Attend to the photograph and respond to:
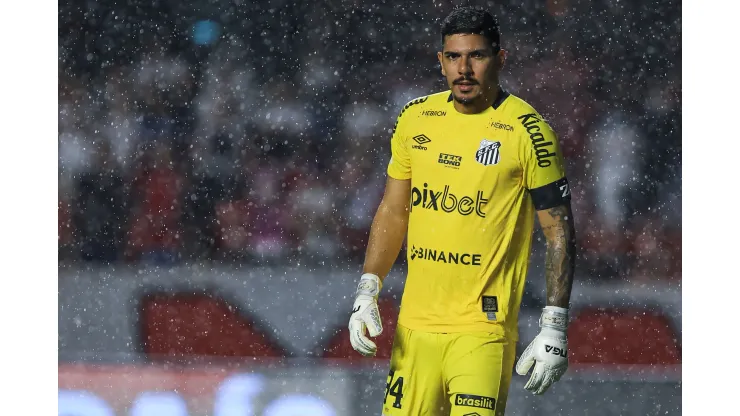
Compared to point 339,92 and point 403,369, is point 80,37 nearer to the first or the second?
point 339,92

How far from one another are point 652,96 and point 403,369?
15.6ft

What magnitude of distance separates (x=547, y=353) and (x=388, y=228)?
0.79 meters

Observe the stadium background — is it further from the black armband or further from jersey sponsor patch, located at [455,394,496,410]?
the black armband

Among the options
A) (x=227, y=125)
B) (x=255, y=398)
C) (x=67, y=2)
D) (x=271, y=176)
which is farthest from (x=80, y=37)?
(x=255, y=398)

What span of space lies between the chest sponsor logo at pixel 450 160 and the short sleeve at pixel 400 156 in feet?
0.55

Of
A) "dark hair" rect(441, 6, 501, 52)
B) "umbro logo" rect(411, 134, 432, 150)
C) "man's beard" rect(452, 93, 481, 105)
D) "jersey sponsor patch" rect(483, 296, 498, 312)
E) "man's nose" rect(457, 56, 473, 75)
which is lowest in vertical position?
"jersey sponsor patch" rect(483, 296, 498, 312)

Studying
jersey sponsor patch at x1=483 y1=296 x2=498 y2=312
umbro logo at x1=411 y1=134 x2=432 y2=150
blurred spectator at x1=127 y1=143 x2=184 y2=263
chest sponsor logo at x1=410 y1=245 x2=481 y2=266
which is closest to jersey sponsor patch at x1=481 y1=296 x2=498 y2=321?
jersey sponsor patch at x1=483 y1=296 x2=498 y2=312

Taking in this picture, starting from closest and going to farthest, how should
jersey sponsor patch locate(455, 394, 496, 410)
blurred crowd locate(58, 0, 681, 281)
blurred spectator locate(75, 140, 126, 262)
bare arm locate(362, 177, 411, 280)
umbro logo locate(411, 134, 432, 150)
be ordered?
jersey sponsor patch locate(455, 394, 496, 410) → umbro logo locate(411, 134, 432, 150) → bare arm locate(362, 177, 411, 280) → blurred crowd locate(58, 0, 681, 281) → blurred spectator locate(75, 140, 126, 262)

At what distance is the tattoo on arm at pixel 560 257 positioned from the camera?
350cm

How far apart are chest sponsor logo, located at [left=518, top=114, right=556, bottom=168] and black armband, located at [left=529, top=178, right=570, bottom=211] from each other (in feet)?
0.26

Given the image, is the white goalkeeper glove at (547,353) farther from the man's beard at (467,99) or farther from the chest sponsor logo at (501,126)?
the man's beard at (467,99)

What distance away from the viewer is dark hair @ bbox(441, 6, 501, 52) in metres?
3.61

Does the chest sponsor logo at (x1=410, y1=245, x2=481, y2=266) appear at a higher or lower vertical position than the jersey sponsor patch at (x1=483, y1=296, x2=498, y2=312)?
higher

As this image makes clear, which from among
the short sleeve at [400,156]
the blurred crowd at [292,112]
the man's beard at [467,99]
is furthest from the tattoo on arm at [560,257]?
the blurred crowd at [292,112]
